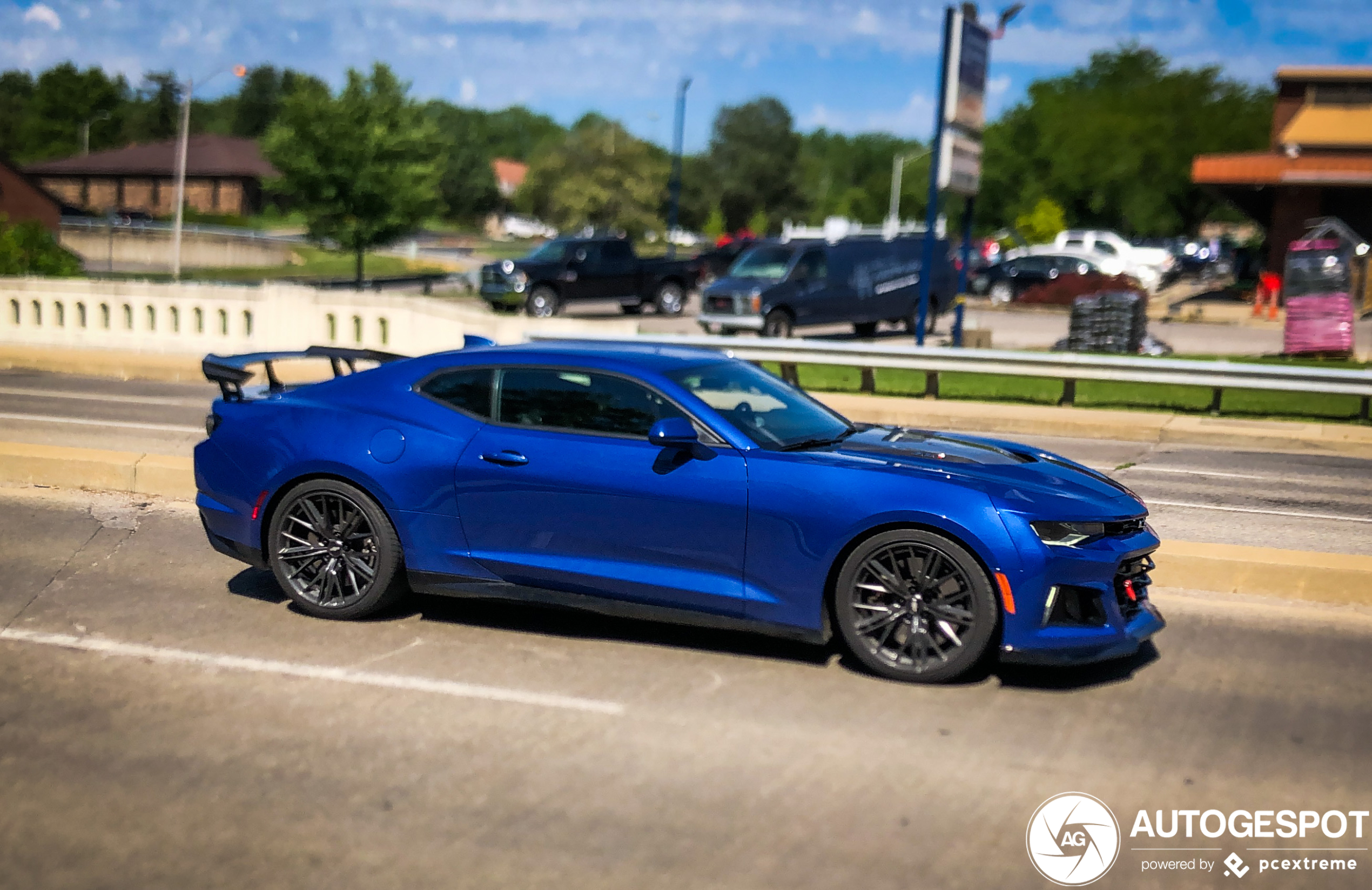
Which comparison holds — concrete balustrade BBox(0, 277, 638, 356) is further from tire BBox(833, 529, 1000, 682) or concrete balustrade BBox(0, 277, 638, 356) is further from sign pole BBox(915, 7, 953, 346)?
tire BBox(833, 529, 1000, 682)

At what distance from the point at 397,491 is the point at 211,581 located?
66.1 inches

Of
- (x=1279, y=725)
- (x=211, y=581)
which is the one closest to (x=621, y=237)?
(x=211, y=581)

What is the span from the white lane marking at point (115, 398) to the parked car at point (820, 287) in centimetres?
1142

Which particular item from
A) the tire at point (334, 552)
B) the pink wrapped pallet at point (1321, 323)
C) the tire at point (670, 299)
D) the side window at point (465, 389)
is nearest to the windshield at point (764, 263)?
the tire at point (670, 299)

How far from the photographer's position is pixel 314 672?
5.98 metres

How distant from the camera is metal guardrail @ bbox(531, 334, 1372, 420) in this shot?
16.5m

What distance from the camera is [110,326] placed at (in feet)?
75.8

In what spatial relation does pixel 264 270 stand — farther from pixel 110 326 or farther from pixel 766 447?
pixel 766 447

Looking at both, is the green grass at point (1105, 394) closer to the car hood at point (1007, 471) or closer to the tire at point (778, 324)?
the tire at point (778, 324)

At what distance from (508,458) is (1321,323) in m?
21.3

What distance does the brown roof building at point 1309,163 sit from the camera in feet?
126

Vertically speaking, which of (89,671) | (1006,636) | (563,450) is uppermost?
(563,450)

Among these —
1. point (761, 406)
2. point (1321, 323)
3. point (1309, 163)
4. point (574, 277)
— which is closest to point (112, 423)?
point (761, 406)

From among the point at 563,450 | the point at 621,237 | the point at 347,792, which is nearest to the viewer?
the point at 347,792
